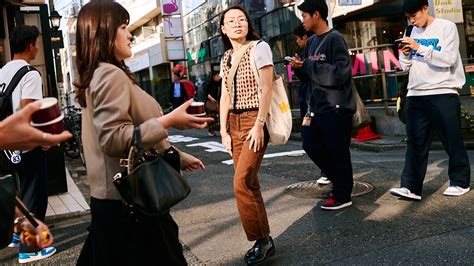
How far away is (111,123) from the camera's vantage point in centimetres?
200

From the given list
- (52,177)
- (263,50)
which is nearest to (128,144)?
(263,50)

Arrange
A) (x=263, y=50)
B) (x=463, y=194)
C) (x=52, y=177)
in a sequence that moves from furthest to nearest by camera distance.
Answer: (x=52, y=177), (x=463, y=194), (x=263, y=50)

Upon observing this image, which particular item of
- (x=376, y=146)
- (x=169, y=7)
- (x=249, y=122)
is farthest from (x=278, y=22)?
(x=249, y=122)

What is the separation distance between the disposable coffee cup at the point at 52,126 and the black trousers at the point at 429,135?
13.0 ft

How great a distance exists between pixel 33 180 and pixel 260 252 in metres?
2.11

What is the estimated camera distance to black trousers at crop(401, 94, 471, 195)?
4.62 metres

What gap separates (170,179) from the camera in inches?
81.0

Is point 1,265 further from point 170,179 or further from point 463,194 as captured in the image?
point 463,194

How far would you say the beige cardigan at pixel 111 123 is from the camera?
2.00m

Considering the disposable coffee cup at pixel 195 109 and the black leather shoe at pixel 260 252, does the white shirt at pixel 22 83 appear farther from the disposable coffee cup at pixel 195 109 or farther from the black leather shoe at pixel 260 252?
the disposable coffee cup at pixel 195 109

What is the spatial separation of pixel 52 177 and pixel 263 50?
418 cm

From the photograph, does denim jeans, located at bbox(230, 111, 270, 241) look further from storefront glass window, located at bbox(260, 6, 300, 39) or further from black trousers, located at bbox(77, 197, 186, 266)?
storefront glass window, located at bbox(260, 6, 300, 39)

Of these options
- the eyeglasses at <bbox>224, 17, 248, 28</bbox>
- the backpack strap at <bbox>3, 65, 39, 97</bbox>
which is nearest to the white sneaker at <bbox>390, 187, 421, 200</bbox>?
the eyeglasses at <bbox>224, 17, 248, 28</bbox>

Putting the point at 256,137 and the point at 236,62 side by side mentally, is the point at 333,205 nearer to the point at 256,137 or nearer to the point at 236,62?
the point at 256,137
